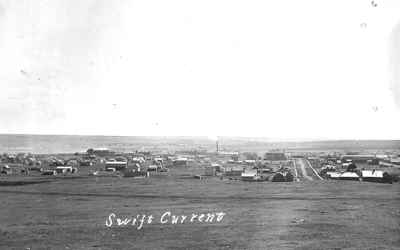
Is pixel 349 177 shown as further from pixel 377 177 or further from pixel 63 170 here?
pixel 63 170

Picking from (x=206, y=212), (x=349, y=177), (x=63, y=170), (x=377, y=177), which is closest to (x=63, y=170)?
(x=63, y=170)

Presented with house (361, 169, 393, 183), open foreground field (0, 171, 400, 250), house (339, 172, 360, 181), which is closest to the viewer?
open foreground field (0, 171, 400, 250)

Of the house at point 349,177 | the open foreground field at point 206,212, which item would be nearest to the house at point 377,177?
the house at point 349,177

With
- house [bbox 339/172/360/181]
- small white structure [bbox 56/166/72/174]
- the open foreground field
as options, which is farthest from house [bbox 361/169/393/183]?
small white structure [bbox 56/166/72/174]

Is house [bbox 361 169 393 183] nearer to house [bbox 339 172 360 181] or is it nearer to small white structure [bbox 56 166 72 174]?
house [bbox 339 172 360 181]

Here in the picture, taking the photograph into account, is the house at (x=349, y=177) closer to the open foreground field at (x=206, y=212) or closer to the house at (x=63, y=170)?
the open foreground field at (x=206, y=212)

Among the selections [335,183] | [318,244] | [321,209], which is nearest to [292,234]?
[318,244]

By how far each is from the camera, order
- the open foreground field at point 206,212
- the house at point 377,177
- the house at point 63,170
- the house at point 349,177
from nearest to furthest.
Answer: the open foreground field at point 206,212
the house at point 377,177
the house at point 349,177
the house at point 63,170

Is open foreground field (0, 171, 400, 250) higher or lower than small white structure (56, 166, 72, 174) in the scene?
lower

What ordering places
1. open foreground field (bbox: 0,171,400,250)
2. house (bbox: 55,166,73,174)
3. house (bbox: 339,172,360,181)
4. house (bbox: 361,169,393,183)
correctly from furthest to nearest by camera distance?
house (bbox: 55,166,73,174) → house (bbox: 339,172,360,181) → house (bbox: 361,169,393,183) → open foreground field (bbox: 0,171,400,250)
